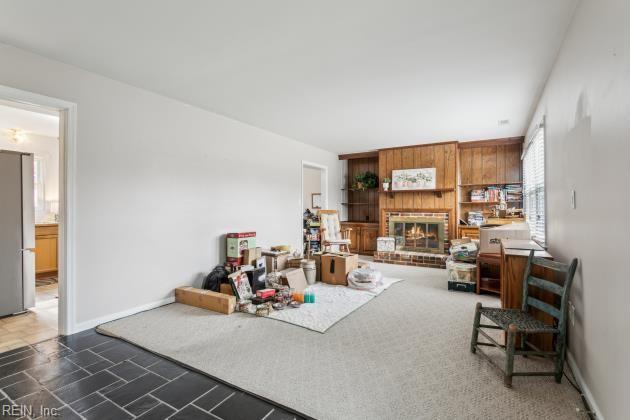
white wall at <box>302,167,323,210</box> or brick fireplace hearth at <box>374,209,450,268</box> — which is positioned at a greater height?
white wall at <box>302,167,323,210</box>

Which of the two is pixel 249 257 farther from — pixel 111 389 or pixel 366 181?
pixel 366 181

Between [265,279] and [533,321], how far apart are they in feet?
9.45

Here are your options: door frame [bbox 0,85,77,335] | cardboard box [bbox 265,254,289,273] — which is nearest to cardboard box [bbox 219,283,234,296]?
cardboard box [bbox 265,254,289,273]

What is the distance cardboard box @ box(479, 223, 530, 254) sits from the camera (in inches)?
136

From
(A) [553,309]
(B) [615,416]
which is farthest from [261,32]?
(B) [615,416]

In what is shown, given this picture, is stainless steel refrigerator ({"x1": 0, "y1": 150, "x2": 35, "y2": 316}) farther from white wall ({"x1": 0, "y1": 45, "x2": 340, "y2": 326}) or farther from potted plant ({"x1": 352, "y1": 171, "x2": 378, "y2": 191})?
potted plant ({"x1": 352, "y1": 171, "x2": 378, "y2": 191})

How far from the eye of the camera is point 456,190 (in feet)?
19.6

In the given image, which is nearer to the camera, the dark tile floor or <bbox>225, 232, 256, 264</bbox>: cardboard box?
the dark tile floor

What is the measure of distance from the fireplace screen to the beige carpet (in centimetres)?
276

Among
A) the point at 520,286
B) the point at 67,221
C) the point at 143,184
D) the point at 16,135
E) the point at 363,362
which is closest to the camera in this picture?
the point at 363,362

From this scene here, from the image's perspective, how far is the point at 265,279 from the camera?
13.0 ft

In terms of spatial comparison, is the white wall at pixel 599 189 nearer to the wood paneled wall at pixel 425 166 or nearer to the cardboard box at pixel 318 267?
the cardboard box at pixel 318 267

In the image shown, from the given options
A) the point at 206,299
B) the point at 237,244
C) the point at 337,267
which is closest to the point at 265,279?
the point at 237,244

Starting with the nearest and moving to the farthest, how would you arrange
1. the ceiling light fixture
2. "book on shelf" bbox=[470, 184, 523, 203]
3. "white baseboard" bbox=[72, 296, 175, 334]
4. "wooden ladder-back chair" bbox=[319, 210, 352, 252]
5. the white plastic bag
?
"white baseboard" bbox=[72, 296, 175, 334] < the white plastic bag < the ceiling light fixture < "wooden ladder-back chair" bbox=[319, 210, 352, 252] < "book on shelf" bbox=[470, 184, 523, 203]
